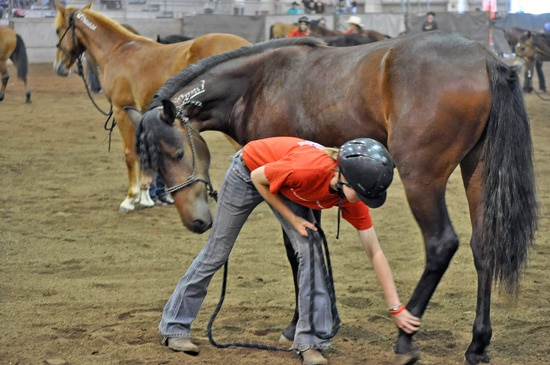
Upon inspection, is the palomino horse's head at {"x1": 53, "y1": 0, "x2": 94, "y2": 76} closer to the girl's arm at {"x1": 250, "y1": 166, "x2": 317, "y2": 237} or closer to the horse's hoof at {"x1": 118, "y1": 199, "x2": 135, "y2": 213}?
the horse's hoof at {"x1": 118, "y1": 199, "x2": 135, "y2": 213}

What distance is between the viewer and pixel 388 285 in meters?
3.99

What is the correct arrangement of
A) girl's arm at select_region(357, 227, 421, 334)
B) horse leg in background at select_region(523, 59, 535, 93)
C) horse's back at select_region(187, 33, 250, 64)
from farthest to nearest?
horse leg in background at select_region(523, 59, 535, 93)
horse's back at select_region(187, 33, 250, 64)
girl's arm at select_region(357, 227, 421, 334)

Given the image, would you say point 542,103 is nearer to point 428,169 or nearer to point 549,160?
point 549,160

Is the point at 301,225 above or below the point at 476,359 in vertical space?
above

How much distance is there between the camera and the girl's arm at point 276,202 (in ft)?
12.9

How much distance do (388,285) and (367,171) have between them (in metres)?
0.66

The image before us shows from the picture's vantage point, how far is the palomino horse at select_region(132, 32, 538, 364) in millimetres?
4277

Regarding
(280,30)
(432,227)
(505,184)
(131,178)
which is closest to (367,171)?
(432,227)

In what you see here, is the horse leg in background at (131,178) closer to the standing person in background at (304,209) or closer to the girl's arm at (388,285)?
the standing person in background at (304,209)

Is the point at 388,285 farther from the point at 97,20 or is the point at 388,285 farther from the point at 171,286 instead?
the point at 97,20

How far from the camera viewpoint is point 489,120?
4.33 metres

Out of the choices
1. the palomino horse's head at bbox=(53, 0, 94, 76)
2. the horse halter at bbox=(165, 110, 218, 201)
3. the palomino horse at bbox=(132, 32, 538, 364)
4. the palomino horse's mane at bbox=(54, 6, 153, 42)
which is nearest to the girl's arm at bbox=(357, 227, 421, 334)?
the palomino horse at bbox=(132, 32, 538, 364)

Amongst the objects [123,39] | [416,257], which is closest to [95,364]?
[416,257]

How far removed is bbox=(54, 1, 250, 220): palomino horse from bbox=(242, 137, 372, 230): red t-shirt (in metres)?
3.92
